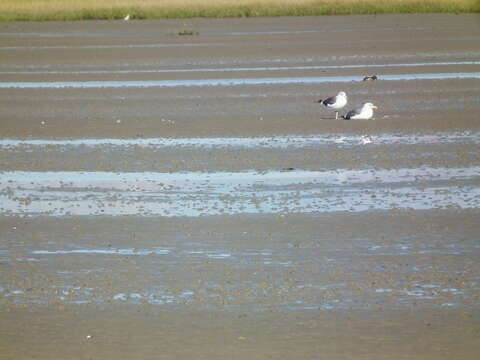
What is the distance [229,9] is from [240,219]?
3177 cm

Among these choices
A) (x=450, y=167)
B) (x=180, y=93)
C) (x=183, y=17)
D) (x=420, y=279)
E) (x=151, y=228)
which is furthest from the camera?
Answer: (x=183, y=17)

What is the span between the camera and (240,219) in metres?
9.85

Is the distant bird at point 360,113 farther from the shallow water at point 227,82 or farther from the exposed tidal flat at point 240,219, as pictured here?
the shallow water at point 227,82

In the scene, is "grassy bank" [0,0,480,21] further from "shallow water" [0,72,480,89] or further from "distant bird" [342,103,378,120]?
"distant bird" [342,103,378,120]

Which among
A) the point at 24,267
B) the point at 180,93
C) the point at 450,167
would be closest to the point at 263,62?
the point at 180,93

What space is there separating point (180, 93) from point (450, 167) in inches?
332

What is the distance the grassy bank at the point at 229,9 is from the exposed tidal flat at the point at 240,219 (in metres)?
18.1

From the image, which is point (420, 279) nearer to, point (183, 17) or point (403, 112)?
point (403, 112)

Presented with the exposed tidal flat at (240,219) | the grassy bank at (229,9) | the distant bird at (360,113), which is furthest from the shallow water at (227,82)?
the grassy bank at (229,9)

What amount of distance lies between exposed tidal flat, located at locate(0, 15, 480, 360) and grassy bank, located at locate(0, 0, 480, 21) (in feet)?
59.4

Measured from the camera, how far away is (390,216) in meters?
9.83

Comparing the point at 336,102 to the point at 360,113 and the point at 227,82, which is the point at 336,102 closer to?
the point at 360,113

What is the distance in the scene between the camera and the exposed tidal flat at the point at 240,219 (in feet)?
21.8

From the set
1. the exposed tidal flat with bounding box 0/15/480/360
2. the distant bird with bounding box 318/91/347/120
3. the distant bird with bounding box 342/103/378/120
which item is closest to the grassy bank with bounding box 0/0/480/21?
the exposed tidal flat with bounding box 0/15/480/360
